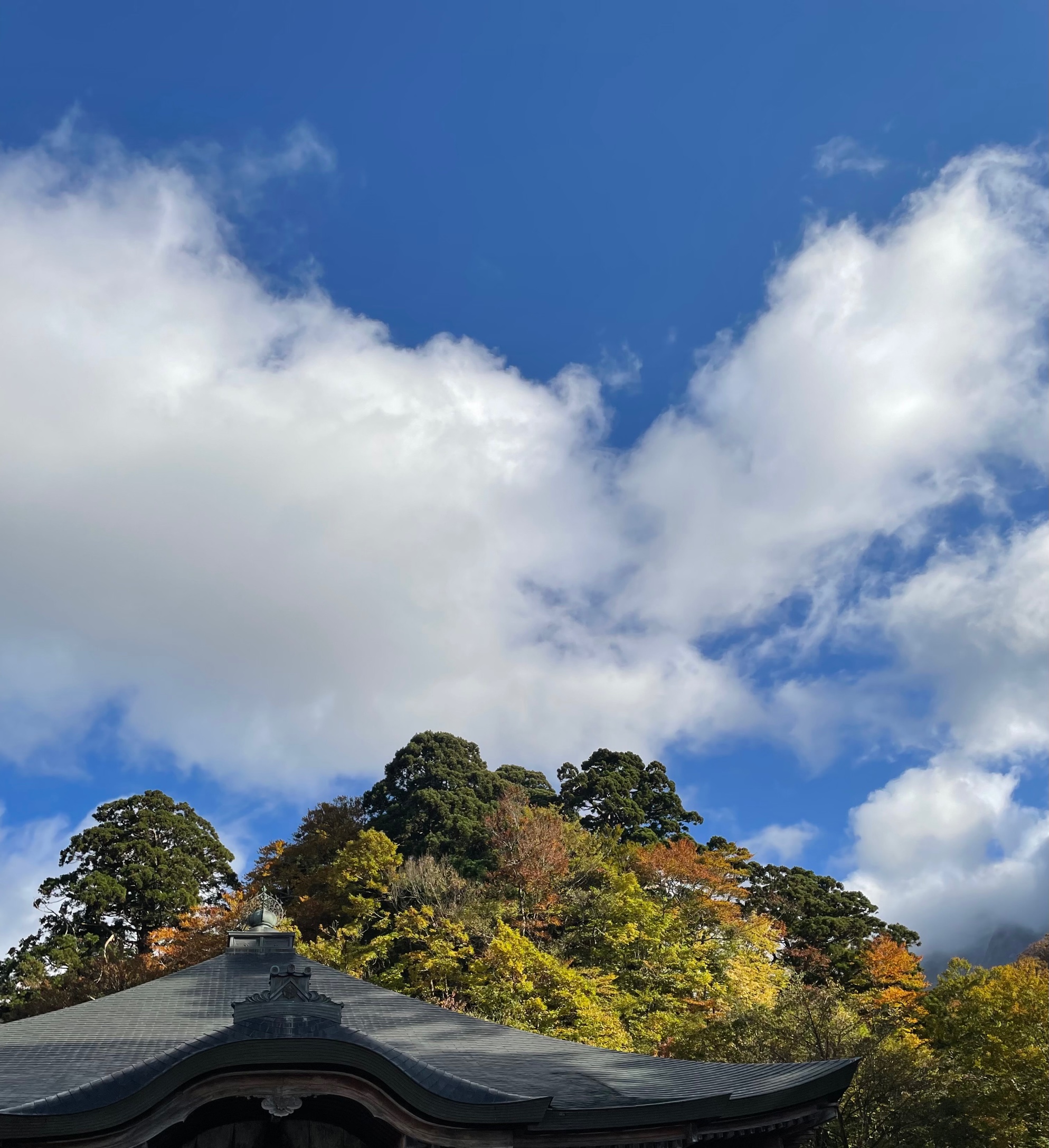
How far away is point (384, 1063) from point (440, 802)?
33.9 meters

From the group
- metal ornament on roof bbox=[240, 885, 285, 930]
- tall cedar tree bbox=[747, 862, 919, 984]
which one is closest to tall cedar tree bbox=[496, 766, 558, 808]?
tall cedar tree bbox=[747, 862, 919, 984]

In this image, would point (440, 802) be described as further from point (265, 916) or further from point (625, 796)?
point (265, 916)

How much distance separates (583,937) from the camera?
2900cm

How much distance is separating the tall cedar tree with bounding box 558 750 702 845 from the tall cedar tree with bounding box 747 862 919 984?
18.2ft

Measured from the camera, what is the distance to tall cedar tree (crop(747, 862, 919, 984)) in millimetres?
38219

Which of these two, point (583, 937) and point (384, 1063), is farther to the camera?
point (583, 937)

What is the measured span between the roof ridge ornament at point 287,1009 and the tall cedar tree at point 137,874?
1201 inches

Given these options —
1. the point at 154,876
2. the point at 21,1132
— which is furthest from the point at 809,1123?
the point at 154,876

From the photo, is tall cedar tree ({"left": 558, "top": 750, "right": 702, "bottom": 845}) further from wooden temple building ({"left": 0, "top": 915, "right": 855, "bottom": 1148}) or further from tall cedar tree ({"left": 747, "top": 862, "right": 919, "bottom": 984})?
wooden temple building ({"left": 0, "top": 915, "right": 855, "bottom": 1148})

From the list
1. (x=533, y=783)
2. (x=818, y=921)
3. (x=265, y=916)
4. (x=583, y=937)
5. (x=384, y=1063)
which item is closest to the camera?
(x=384, y=1063)

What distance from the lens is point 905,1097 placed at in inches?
690

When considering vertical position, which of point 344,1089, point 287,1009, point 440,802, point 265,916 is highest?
point 440,802

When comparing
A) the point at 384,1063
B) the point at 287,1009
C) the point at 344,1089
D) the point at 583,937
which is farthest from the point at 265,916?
the point at 583,937

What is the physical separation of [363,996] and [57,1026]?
169 inches
